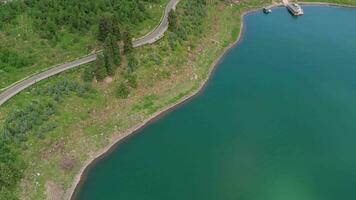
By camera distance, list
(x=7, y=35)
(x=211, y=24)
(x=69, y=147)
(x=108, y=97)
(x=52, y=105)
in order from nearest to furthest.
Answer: (x=69, y=147) → (x=52, y=105) → (x=108, y=97) → (x=7, y=35) → (x=211, y=24)

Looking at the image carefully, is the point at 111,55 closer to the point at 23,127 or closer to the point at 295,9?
the point at 23,127

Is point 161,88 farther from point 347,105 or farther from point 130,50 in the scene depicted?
point 347,105

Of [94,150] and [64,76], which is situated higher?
[64,76]

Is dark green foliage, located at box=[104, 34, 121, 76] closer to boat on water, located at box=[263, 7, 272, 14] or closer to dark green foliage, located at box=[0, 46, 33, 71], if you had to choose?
dark green foliage, located at box=[0, 46, 33, 71]

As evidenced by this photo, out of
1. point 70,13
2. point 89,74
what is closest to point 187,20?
point 70,13

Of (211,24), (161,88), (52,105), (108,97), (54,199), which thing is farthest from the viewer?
(211,24)

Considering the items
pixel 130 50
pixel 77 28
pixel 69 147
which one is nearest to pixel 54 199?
pixel 69 147

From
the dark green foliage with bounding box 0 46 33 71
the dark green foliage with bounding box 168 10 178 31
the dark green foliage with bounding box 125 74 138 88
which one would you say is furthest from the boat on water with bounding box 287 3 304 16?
the dark green foliage with bounding box 0 46 33 71
